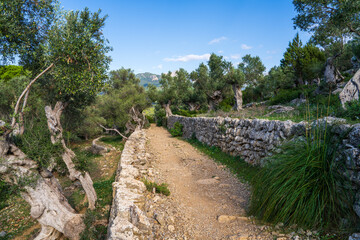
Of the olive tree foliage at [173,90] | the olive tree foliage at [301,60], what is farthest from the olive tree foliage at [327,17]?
the olive tree foliage at [301,60]

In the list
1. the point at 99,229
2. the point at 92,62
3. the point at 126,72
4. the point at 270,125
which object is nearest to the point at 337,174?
the point at 270,125

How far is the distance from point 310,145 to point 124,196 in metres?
4.36

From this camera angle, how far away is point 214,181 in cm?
658

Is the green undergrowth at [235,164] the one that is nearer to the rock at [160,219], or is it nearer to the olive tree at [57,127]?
the rock at [160,219]

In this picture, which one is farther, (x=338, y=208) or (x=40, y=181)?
(x=40, y=181)

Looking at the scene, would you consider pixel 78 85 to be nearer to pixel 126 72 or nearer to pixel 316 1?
pixel 316 1

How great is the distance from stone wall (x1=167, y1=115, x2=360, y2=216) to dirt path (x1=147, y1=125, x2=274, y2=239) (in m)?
1.36

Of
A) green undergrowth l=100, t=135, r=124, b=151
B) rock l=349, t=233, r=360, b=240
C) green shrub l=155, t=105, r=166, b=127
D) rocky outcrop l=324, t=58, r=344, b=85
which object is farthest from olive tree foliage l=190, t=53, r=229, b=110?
rock l=349, t=233, r=360, b=240

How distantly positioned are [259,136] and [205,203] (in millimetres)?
3435

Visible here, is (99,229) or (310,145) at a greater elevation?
(310,145)

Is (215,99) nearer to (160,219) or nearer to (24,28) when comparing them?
(24,28)

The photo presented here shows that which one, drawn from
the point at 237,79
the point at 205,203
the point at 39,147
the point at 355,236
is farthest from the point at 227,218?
the point at 237,79

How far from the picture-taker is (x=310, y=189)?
3.26 m

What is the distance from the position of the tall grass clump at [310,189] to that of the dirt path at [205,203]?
554 mm
